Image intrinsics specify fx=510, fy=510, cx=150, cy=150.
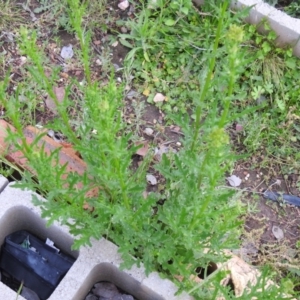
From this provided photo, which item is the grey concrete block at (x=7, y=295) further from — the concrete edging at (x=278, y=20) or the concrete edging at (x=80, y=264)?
the concrete edging at (x=278, y=20)

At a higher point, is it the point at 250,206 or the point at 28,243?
the point at 250,206

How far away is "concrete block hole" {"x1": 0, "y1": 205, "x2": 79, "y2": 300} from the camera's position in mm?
2344

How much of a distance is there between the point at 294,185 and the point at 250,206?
1.05ft

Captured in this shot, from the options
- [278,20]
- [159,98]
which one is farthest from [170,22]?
[278,20]

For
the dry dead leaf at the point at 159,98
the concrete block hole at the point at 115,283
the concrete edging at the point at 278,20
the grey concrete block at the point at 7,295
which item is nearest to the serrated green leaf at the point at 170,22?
the concrete edging at the point at 278,20

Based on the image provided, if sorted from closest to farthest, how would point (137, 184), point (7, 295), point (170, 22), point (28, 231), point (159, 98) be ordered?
point (137, 184) → point (7, 295) → point (28, 231) → point (159, 98) → point (170, 22)

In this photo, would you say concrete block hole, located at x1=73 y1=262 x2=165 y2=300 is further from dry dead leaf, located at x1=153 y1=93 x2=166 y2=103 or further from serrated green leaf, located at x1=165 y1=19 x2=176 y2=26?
serrated green leaf, located at x1=165 y1=19 x2=176 y2=26

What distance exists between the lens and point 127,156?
170cm

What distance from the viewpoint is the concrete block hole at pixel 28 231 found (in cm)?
234

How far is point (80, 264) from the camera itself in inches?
87.5

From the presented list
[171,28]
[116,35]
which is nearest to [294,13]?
[171,28]

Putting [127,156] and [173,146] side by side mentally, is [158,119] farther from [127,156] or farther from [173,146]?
[127,156]

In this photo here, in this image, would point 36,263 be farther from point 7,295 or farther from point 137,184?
point 137,184

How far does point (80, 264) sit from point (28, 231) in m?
0.43
